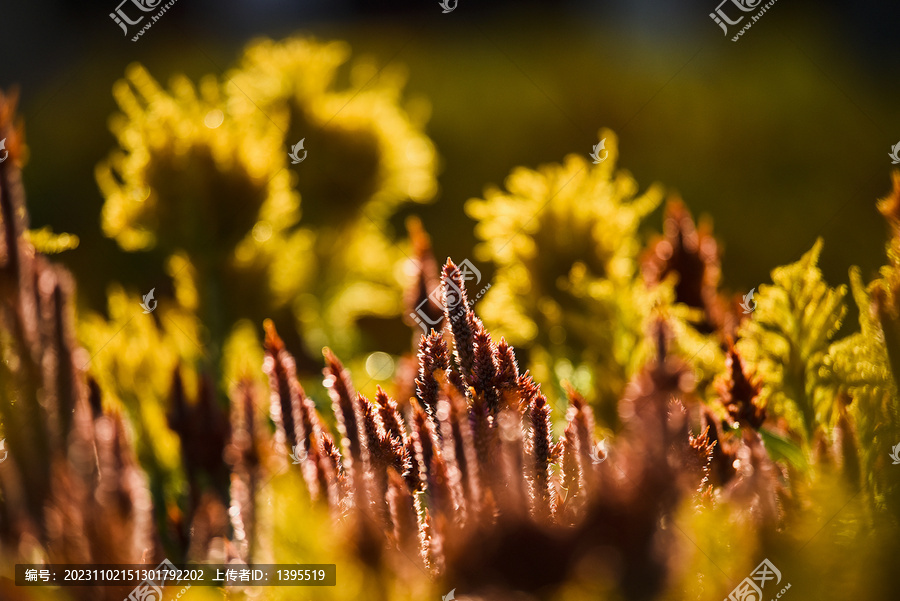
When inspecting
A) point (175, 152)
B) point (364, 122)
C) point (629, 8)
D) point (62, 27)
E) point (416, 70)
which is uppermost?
point (62, 27)

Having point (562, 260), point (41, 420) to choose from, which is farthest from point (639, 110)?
point (41, 420)

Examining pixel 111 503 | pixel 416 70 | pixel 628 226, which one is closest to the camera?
pixel 111 503

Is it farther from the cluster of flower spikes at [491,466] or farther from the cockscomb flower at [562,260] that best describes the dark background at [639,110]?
the cluster of flower spikes at [491,466]

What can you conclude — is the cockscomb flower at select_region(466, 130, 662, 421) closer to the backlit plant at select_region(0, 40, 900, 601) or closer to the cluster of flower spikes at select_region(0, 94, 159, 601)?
the backlit plant at select_region(0, 40, 900, 601)

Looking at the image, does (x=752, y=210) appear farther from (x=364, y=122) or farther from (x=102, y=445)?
(x=102, y=445)

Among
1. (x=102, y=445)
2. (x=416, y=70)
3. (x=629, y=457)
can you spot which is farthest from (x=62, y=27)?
(x=629, y=457)

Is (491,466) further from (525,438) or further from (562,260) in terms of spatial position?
(562,260)
